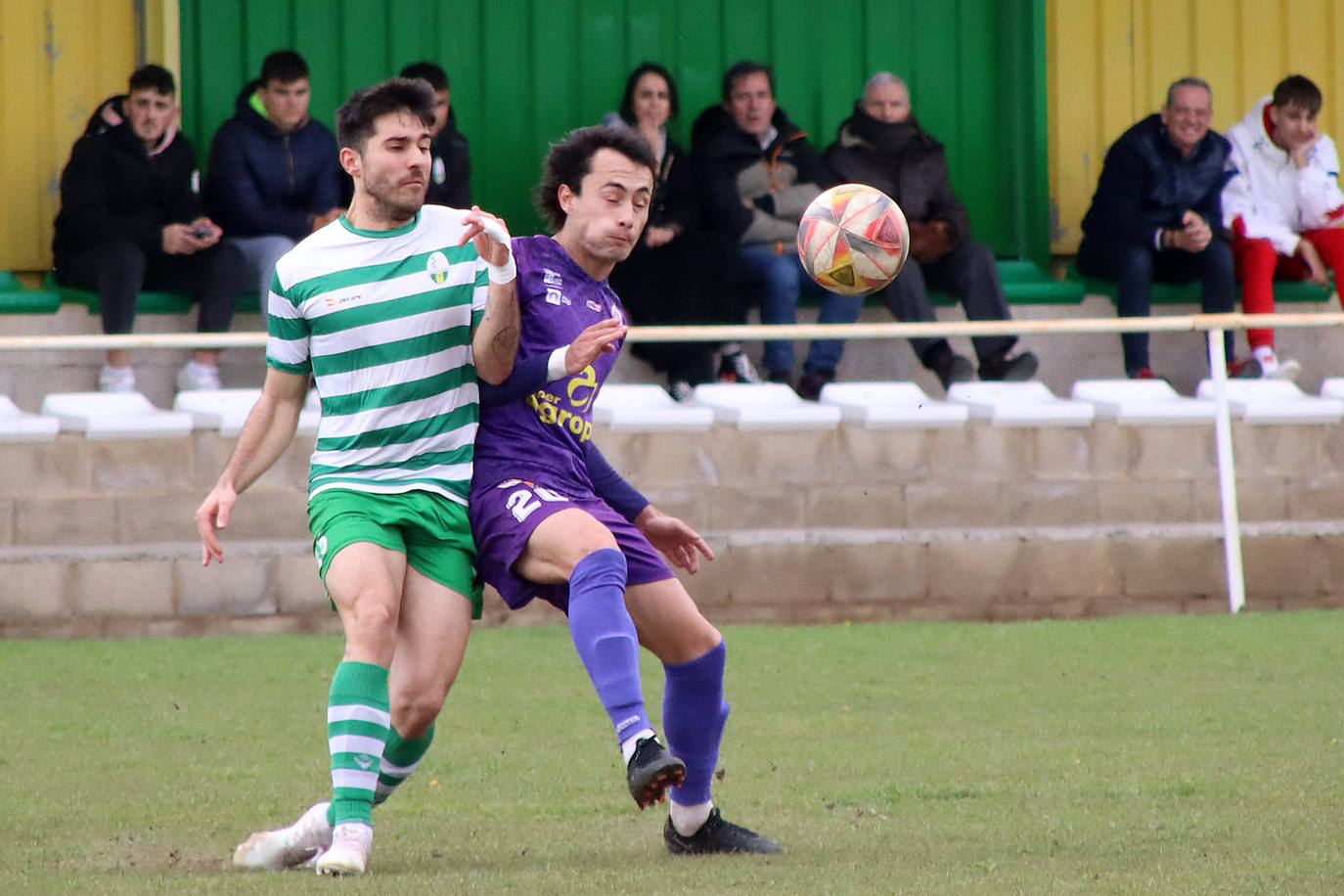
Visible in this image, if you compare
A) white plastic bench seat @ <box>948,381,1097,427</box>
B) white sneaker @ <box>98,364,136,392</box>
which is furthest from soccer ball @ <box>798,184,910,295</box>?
white sneaker @ <box>98,364,136,392</box>

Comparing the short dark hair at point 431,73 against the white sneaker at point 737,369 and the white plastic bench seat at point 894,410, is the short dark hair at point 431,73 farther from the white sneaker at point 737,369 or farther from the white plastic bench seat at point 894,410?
the white plastic bench seat at point 894,410

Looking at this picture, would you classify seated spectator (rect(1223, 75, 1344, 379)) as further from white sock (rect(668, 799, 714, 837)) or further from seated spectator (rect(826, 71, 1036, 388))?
white sock (rect(668, 799, 714, 837))

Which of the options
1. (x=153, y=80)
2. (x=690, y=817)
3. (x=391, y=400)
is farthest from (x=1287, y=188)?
(x=391, y=400)

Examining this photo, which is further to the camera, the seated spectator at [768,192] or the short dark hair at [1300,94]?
the short dark hair at [1300,94]

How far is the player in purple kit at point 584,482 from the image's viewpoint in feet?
15.0

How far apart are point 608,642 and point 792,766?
190 cm

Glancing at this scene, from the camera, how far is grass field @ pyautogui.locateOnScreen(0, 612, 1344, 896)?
174 inches

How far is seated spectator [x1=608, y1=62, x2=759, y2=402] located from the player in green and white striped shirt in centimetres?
574

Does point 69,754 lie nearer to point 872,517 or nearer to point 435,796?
point 435,796

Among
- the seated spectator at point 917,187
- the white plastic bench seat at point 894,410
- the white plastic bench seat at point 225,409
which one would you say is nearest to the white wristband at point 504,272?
the white plastic bench seat at point 225,409

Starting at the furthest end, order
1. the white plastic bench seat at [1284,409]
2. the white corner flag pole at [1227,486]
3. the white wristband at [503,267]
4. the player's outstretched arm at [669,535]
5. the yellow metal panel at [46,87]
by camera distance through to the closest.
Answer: the yellow metal panel at [46,87] → the white plastic bench seat at [1284,409] → the white corner flag pole at [1227,486] → the player's outstretched arm at [669,535] → the white wristband at [503,267]

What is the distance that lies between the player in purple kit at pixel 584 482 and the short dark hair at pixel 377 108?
40 cm

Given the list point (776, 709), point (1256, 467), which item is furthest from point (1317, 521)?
point (776, 709)

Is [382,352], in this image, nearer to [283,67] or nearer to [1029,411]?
[1029,411]
